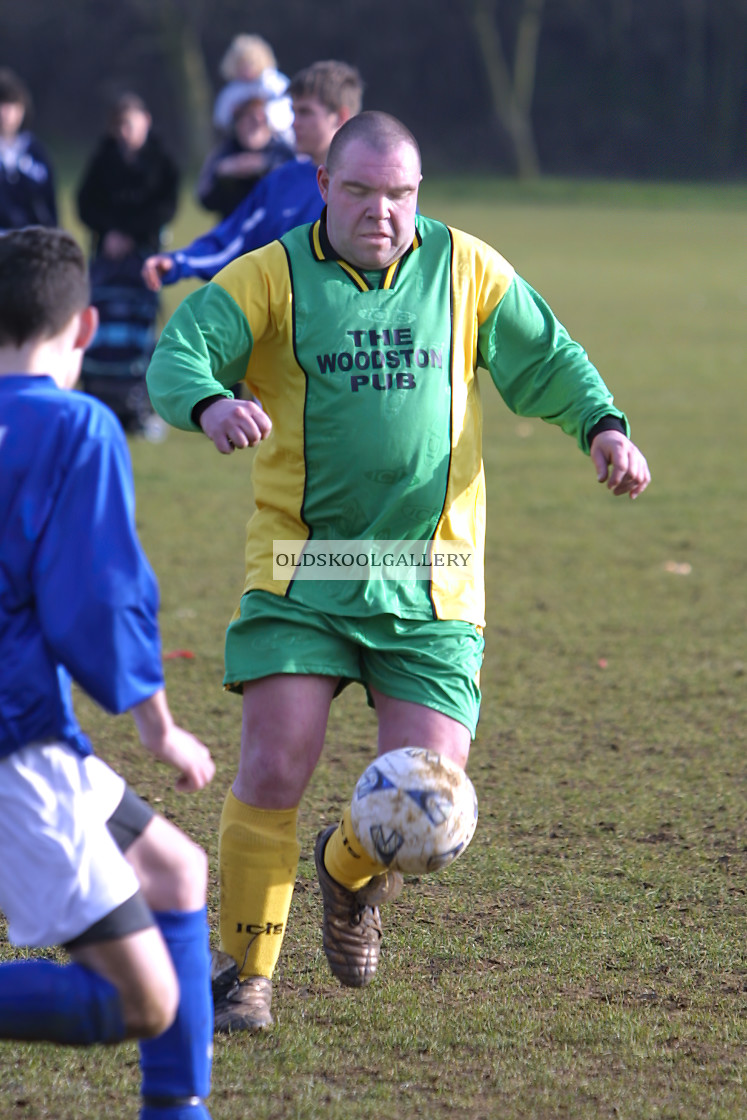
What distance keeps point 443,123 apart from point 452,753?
50248 mm

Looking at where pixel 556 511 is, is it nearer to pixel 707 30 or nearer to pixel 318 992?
pixel 318 992

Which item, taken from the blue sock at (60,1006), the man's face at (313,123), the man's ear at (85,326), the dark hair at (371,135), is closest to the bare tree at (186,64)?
the man's face at (313,123)

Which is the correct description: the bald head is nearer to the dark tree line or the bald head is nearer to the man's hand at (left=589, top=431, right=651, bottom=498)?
the man's hand at (left=589, top=431, right=651, bottom=498)

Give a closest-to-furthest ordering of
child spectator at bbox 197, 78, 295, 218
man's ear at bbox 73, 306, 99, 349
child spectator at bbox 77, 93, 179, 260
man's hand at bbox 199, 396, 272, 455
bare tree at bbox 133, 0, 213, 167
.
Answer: man's ear at bbox 73, 306, 99, 349 → man's hand at bbox 199, 396, 272, 455 → child spectator at bbox 197, 78, 295, 218 → child spectator at bbox 77, 93, 179, 260 → bare tree at bbox 133, 0, 213, 167

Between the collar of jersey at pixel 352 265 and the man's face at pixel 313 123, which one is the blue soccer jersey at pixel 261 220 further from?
the collar of jersey at pixel 352 265

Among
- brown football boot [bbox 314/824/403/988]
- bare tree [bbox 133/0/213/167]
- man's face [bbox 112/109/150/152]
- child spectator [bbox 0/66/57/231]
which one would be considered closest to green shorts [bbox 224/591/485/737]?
brown football boot [bbox 314/824/403/988]

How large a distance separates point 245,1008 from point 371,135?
192 cm

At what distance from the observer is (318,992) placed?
10.7 ft

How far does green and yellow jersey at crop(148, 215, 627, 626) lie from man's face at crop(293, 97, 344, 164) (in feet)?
6.03

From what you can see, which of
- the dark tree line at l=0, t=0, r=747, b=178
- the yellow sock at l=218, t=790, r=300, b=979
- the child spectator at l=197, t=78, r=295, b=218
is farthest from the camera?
the dark tree line at l=0, t=0, r=747, b=178

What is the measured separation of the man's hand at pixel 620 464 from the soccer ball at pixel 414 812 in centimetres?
74

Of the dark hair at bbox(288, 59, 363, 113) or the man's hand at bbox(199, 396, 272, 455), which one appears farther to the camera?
the dark hair at bbox(288, 59, 363, 113)

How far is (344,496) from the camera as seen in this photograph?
323cm

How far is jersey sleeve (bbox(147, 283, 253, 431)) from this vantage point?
3.12 meters
